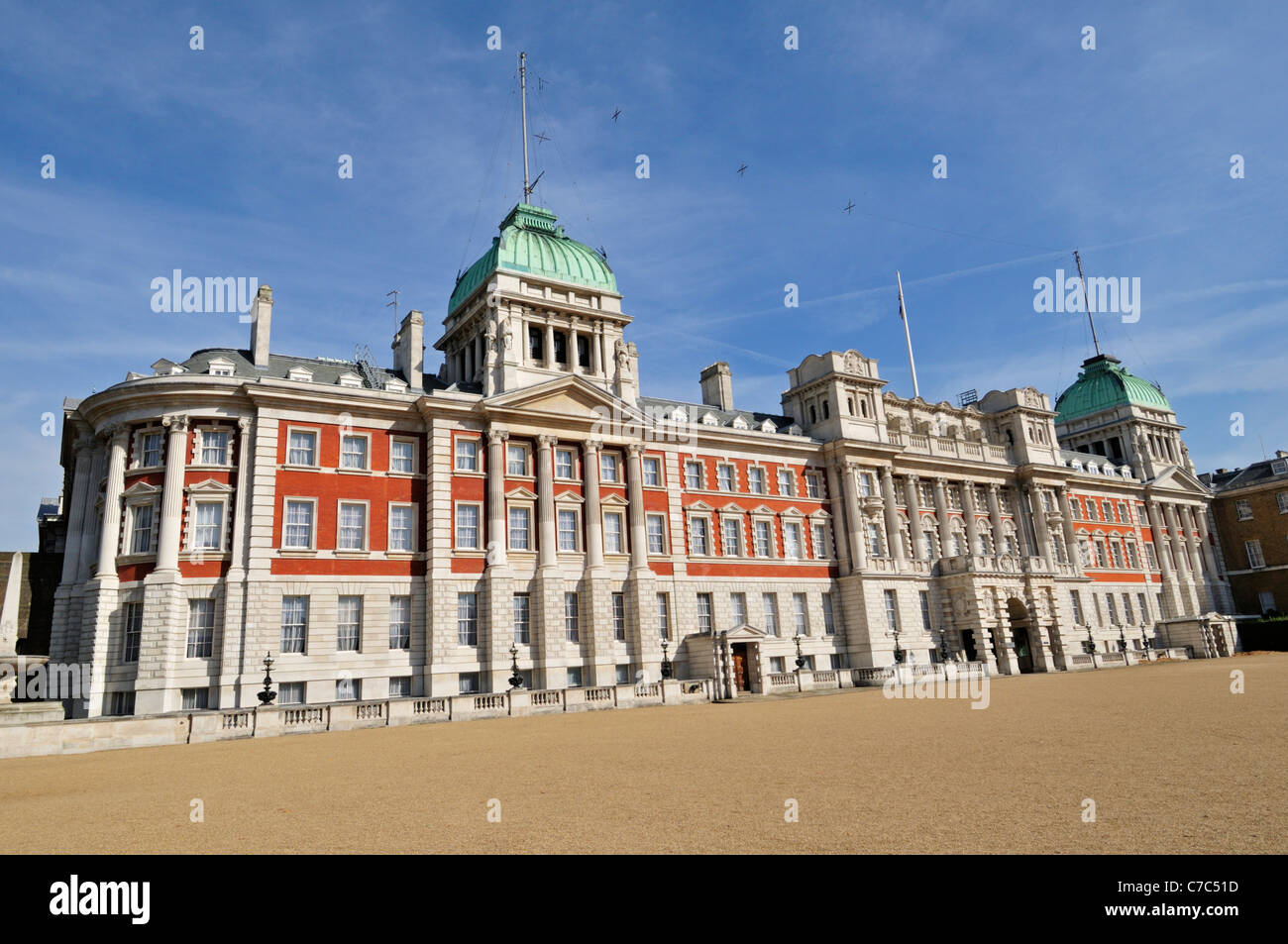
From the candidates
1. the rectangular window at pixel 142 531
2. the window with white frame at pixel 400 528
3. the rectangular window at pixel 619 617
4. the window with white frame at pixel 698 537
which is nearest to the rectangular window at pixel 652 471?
the window with white frame at pixel 698 537

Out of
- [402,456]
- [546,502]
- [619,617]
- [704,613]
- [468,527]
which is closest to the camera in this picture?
[402,456]

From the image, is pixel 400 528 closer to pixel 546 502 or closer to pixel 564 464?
pixel 546 502

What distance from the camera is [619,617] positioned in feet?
146

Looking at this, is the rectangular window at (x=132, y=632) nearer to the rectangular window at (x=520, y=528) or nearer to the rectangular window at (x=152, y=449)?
the rectangular window at (x=152, y=449)

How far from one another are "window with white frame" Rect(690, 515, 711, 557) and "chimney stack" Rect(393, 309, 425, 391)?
Answer: 18.1 m

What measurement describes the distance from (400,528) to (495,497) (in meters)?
4.98

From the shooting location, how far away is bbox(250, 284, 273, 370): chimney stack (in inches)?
1642

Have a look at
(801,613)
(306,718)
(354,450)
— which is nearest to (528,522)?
(354,450)

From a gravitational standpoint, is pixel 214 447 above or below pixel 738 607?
above

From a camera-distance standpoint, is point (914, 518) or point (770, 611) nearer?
point (770, 611)

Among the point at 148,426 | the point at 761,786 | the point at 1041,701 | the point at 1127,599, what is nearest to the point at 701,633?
the point at 1041,701

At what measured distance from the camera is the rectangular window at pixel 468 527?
41.1m
